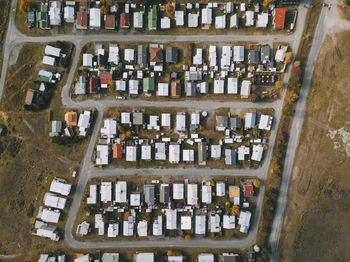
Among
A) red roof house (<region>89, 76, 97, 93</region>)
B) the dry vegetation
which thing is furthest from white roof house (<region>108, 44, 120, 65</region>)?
the dry vegetation

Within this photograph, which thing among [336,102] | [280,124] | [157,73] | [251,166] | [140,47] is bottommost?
[251,166]

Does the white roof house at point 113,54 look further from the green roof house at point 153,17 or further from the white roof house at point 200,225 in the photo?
the white roof house at point 200,225

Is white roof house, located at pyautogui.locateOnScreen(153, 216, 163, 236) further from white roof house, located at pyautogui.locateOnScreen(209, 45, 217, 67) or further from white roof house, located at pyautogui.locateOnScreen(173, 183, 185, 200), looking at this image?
white roof house, located at pyautogui.locateOnScreen(209, 45, 217, 67)

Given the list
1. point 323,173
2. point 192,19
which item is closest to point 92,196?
point 192,19

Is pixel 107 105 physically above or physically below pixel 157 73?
below

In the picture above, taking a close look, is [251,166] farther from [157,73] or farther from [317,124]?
[157,73]

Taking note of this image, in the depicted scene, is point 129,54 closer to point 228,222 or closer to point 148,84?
point 148,84

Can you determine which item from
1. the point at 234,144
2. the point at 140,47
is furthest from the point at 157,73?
the point at 234,144
